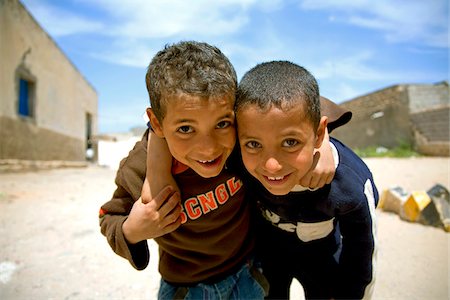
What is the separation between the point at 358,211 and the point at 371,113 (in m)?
13.4

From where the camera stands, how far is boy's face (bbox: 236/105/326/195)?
1.38 meters

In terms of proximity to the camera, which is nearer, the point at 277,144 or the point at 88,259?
the point at 277,144

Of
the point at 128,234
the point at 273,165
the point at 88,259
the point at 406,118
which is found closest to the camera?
the point at 273,165

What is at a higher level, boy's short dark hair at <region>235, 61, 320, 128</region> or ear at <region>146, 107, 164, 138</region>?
boy's short dark hair at <region>235, 61, 320, 128</region>

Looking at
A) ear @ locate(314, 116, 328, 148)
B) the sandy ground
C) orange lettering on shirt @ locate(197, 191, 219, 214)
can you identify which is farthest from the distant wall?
orange lettering on shirt @ locate(197, 191, 219, 214)

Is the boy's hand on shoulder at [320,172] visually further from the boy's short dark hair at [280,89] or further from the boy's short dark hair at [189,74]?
the boy's short dark hair at [189,74]

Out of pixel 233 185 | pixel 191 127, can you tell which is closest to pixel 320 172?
pixel 233 185

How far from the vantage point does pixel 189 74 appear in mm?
1420

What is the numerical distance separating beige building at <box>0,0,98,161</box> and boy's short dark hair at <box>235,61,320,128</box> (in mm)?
8928

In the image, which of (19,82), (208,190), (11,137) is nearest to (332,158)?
(208,190)

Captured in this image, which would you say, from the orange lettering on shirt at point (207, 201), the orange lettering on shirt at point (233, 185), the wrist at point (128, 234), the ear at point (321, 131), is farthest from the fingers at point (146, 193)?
the ear at point (321, 131)

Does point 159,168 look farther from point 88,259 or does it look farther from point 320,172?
point 88,259

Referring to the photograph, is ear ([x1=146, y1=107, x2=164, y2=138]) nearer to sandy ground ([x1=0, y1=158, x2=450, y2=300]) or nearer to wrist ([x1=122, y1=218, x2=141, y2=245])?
wrist ([x1=122, y1=218, x2=141, y2=245])

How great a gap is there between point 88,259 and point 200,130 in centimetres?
255
